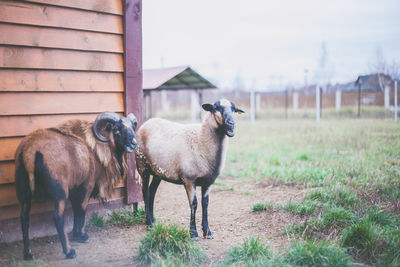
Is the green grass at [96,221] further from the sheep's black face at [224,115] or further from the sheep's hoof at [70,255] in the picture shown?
the sheep's black face at [224,115]

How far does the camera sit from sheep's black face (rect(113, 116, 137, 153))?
4.25 meters

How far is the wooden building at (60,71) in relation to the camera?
13.7ft

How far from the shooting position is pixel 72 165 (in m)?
3.90

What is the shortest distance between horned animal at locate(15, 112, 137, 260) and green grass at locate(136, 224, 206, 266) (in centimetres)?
92

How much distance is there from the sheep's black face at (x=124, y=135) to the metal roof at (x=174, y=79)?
17.2 ft

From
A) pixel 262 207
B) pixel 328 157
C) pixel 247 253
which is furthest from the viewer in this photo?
pixel 328 157

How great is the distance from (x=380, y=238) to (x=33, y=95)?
494cm

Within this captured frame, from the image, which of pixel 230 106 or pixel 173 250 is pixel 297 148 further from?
pixel 173 250

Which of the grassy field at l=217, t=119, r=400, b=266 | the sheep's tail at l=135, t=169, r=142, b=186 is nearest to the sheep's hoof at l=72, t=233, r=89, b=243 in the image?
the sheep's tail at l=135, t=169, r=142, b=186

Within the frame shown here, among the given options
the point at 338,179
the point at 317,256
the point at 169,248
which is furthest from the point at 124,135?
the point at 338,179

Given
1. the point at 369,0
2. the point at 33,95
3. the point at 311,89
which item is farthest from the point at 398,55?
the point at 311,89

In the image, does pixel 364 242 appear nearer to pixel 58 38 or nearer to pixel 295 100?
pixel 58 38

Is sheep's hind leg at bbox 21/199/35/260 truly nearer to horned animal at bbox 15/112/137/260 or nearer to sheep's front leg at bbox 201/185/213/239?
horned animal at bbox 15/112/137/260

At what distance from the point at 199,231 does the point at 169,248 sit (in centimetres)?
131
